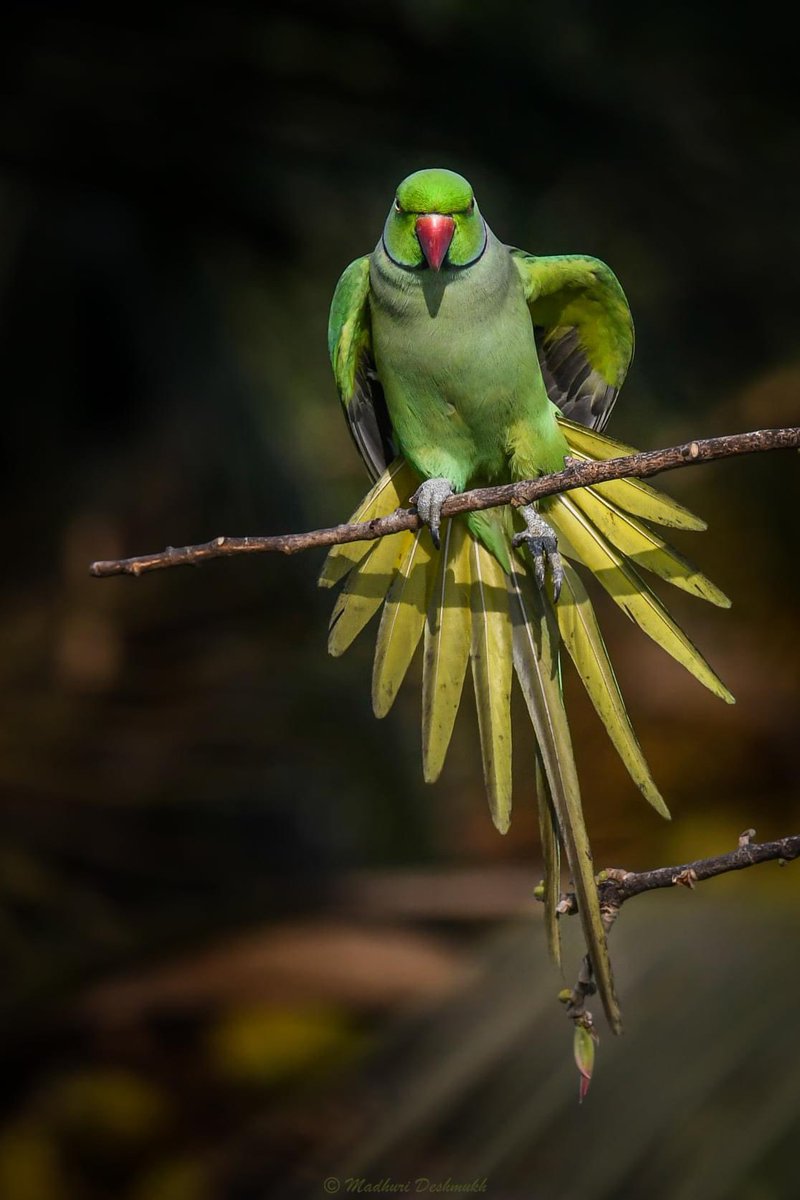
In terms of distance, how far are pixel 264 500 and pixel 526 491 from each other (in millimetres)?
1553

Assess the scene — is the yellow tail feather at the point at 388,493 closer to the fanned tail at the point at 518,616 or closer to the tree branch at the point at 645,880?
the fanned tail at the point at 518,616

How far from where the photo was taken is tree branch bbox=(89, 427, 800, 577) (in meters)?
1.37

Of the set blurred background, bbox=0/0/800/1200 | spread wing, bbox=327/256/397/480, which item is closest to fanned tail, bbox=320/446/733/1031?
spread wing, bbox=327/256/397/480

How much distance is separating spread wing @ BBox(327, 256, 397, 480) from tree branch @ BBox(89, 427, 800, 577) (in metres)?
0.61

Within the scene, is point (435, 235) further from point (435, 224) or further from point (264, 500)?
point (264, 500)

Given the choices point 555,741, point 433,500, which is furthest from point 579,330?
point 555,741

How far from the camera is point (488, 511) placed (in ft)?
6.72

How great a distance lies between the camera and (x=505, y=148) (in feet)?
10.3

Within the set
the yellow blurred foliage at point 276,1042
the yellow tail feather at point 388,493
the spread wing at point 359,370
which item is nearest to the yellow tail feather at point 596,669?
the yellow tail feather at point 388,493

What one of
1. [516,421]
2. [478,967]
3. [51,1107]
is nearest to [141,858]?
[51,1107]

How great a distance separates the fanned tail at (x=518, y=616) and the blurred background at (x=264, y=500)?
3.31 feet

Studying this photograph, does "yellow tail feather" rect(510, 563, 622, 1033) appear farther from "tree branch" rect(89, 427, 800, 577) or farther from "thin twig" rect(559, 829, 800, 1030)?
"tree branch" rect(89, 427, 800, 577)

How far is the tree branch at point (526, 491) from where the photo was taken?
1.37 meters

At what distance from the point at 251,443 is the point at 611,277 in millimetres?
1238
